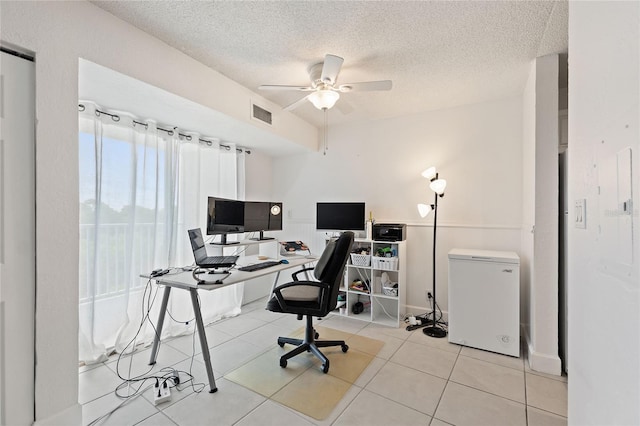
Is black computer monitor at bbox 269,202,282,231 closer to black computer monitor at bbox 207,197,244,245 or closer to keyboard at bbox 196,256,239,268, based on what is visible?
black computer monitor at bbox 207,197,244,245

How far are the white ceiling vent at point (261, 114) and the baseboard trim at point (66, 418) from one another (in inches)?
100

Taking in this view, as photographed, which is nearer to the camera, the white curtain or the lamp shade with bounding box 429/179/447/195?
the white curtain

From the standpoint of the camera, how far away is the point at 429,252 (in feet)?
10.6

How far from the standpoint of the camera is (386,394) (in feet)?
6.14

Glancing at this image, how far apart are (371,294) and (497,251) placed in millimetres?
1391

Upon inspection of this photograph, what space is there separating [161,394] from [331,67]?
2.51 meters

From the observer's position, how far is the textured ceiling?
167cm

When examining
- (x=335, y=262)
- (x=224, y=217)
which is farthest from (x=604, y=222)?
(x=224, y=217)

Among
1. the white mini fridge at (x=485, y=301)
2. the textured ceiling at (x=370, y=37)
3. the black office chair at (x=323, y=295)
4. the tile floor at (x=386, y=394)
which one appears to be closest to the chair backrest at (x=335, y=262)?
the black office chair at (x=323, y=295)

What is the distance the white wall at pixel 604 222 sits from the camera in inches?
26.0

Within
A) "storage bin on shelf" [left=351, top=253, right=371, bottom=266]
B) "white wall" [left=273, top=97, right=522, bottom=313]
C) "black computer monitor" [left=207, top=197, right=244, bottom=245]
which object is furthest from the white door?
"white wall" [left=273, top=97, right=522, bottom=313]

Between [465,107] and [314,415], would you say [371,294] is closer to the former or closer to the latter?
[314,415]

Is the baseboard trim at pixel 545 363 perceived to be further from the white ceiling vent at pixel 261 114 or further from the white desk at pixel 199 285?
the white ceiling vent at pixel 261 114

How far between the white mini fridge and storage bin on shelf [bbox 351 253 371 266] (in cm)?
91
